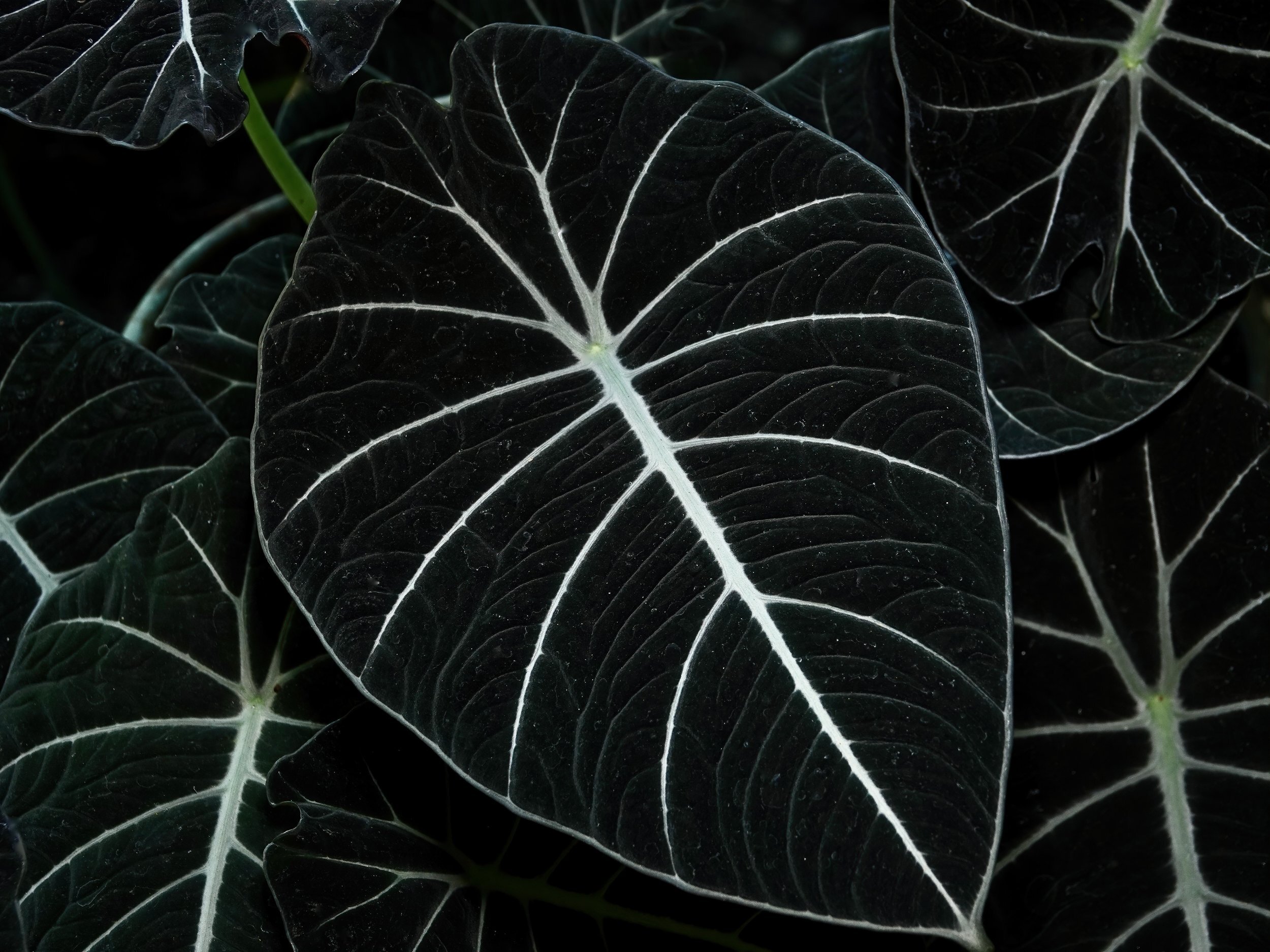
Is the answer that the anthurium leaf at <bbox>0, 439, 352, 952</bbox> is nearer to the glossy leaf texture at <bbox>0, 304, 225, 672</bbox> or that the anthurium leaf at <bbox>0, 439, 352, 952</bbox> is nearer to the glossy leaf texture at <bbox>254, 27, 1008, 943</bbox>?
the glossy leaf texture at <bbox>0, 304, 225, 672</bbox>

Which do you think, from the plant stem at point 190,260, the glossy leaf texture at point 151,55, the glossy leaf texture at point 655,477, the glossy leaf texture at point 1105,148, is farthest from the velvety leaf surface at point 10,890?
the glossy leaf texture at point 1105,148

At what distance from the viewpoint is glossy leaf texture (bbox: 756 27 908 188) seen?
109 centimetres

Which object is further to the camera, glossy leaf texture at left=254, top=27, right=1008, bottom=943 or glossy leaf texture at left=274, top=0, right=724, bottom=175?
glossy leaf texture at left=274, top=0, right=724, bottom=175

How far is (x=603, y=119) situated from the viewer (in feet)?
2.76

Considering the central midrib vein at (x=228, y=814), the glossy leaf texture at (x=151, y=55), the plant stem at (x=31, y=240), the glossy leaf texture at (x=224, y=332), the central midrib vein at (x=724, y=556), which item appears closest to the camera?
the central midrib vein at (x=724, y=556)

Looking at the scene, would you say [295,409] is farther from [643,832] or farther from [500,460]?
[643,832]

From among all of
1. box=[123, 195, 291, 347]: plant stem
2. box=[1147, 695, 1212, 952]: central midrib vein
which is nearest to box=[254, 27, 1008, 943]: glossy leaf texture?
box=[1147, 695, 1212, 952]: central midrib vein

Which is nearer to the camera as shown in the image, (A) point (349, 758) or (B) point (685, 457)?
(B) point (685, 457)

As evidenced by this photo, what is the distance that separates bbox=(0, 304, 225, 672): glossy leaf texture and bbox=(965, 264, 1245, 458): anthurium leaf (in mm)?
805

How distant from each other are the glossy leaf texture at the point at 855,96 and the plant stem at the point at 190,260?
2.42ft

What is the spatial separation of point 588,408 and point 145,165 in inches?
65.3

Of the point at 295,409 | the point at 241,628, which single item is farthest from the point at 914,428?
the point at 241,628

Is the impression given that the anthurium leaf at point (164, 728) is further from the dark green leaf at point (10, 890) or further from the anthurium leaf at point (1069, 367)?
the anthurium leaf at point (1069, 367)

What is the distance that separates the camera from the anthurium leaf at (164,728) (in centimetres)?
88
